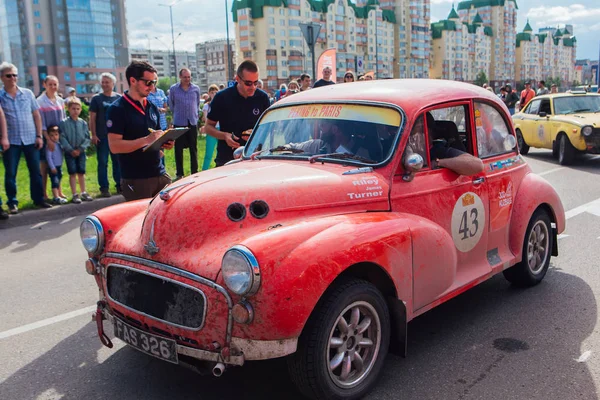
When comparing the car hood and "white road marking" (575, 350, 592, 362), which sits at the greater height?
the car hood

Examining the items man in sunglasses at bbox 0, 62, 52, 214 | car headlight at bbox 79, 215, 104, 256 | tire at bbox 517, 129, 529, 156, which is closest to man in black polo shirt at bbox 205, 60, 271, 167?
car headlight at bbox 79, 215, 104, 256

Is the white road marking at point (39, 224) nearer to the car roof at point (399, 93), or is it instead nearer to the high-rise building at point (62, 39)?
the car roof at point (399, 93)

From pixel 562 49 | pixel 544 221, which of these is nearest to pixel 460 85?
pixel 544 221

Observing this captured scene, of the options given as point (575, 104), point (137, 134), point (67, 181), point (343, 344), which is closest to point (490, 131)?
point (343, 344)

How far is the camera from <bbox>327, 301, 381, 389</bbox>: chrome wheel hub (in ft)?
10.4

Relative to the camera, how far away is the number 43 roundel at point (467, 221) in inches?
165

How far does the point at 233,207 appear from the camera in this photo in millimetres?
3365

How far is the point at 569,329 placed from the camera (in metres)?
4.26

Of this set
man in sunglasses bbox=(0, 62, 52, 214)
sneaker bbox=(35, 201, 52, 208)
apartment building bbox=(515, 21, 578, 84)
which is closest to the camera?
man in sunglasses bbox=(0, 62, 52, 214)

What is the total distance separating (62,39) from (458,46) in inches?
3731

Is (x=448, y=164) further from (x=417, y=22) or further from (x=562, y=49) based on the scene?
(x=562, y=49)

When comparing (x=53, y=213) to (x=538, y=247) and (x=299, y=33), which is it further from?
(x=299, y=33)

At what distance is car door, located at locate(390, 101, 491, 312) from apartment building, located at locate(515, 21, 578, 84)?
538 ft

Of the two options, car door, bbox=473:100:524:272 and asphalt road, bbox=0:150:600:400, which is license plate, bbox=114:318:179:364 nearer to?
asphalt road, bbox=0:150:600:400
